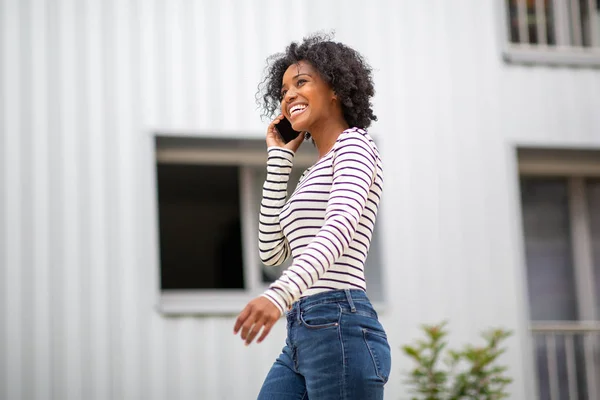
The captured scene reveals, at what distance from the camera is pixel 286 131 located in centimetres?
363

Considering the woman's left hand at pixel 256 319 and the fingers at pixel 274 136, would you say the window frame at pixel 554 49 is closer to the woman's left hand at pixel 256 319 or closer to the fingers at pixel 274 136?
the fingers at pixel 274 136

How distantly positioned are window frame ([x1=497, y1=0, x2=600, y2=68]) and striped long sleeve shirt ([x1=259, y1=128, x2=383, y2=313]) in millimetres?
6061

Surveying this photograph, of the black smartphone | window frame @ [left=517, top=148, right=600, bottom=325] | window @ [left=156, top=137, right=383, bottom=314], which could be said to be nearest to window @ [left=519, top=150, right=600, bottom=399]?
window frame @ [left=517, top=148, right=600, bottom=325]

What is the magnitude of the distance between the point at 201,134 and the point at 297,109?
483cm

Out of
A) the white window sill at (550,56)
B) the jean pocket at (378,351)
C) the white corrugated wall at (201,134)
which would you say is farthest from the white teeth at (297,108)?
the white window sill at (550,56)

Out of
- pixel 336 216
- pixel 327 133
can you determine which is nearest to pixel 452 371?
pixel 327 133

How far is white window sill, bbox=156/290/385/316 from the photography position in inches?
313

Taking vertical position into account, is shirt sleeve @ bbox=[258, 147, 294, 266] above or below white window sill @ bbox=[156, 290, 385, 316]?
above

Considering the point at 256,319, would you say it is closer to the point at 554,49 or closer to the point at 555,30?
the point at 554,49

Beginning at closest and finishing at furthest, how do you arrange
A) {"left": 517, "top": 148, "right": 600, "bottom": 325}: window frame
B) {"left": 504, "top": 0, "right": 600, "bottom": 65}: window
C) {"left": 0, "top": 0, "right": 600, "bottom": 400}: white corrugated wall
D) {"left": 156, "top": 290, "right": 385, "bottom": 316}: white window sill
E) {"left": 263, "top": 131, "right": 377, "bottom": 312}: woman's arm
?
{"left": 263, "top": 131, "right": 377, "bottom": 312}: woman's arm < {"left": 0, "top": 0, "right": 600, "bottom": 400}: white corrugated wall < {"left": 156, "top": 290, "right": 385, "bottom": 316}: white window sill < {"left": 504, "top": 0, "right": 600, "bottom": 65}: window < {"left": 517, "top": 148, "right": 600, "bottom": 325}: window frame

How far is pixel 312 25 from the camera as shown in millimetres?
8508

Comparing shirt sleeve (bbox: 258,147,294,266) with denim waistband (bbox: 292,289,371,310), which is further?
shirt sleeve (bbox: 258,147,294,266)

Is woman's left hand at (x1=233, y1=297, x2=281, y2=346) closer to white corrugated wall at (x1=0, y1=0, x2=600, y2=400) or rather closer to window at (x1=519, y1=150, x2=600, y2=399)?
white corrugated wall at (x1=0, y1=0, x2=600, y2=400)

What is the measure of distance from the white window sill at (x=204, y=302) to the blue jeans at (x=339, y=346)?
486 cm
